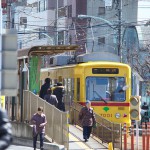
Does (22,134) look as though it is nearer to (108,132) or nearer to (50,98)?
(50,98)

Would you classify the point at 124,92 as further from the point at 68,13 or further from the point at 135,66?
the point at 68,13

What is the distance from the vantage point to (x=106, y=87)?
32.0 metres

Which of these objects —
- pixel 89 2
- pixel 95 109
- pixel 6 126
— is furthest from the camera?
pixel 89 2

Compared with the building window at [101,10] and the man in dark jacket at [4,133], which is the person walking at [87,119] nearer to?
the man in dark jacket at [4,133]

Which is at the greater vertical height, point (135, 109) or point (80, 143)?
point (135, 109)

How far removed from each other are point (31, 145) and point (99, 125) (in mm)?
2880

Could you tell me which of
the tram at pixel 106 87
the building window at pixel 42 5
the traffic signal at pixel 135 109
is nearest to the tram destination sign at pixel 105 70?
the tram at pixel 106 87

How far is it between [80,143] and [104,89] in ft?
17.3

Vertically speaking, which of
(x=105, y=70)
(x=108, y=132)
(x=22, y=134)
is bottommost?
(x=22, y=134)

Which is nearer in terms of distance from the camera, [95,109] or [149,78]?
[95,109]

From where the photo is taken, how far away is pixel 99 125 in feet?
95.1

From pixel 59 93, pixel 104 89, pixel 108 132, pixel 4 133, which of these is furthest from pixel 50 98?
pixel 4 133

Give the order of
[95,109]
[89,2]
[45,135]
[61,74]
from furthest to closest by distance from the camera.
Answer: [89,2] < [61,74] < [95,109] < [45,135]

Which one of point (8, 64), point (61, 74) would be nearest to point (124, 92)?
point (61, 74)
